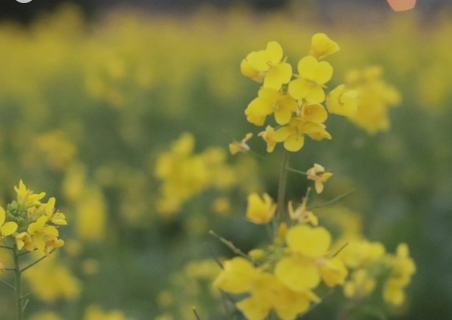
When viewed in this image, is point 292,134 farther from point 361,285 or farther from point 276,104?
point 361,285

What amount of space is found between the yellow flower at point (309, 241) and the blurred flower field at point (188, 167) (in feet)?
0.63

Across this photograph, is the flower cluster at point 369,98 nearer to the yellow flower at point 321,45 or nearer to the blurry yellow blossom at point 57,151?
the yellow flower at point 321,45

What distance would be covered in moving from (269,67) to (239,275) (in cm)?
26

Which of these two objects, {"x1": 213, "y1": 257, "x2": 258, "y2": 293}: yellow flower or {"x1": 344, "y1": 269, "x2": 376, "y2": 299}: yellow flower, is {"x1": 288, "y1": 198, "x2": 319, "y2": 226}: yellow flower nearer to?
{"x1": 213, "y1": 257, "x2": 258, "y2": 293}: yellow flower

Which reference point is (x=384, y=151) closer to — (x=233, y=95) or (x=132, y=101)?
(x=132, y=101)

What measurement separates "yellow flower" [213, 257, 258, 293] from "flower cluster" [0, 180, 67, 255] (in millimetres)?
204

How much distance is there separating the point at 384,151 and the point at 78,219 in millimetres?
1560

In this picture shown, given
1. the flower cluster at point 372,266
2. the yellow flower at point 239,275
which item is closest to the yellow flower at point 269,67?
the yellow flower at point 239,275

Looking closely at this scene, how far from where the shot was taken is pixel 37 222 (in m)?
1.07

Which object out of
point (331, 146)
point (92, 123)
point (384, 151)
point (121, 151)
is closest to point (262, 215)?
point (331, 146)

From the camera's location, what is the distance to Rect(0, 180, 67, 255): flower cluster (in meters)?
1.05

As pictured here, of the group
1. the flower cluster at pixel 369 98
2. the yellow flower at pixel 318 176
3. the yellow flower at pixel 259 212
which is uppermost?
the yellow flower at pixel 318 176

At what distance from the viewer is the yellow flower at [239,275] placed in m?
0.93

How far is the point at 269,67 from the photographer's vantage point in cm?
109
